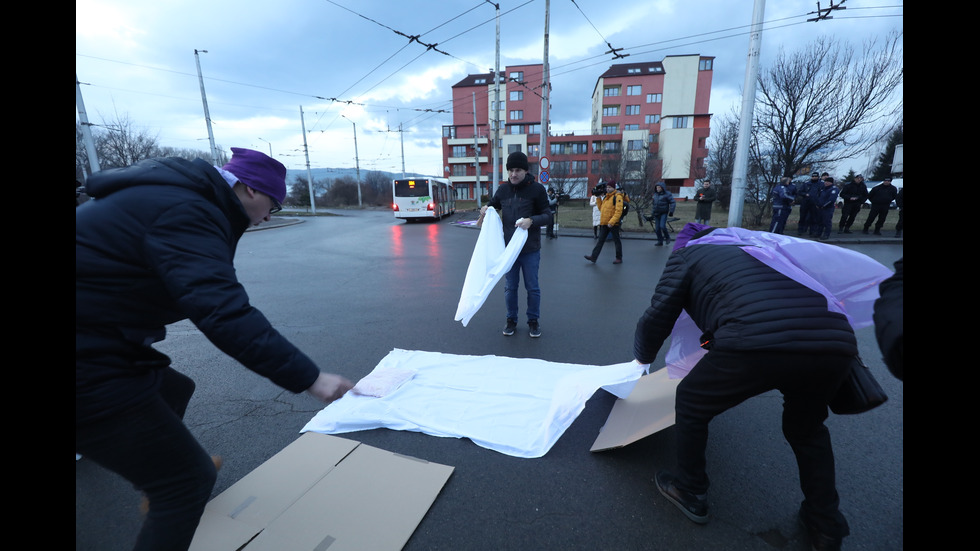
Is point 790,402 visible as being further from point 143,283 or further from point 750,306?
point 143,283

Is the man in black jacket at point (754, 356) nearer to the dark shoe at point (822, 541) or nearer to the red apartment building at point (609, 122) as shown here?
the dark shoe at point (822, 541)

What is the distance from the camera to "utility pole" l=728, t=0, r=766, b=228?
9.30m

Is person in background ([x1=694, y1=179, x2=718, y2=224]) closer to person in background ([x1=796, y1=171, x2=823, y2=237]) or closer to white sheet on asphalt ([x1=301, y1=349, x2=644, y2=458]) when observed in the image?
person in background ([x1=796, y1=171, x2=823, y2=237])

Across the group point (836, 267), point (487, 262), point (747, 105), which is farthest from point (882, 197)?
point (836, 267)

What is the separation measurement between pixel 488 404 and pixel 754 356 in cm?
186

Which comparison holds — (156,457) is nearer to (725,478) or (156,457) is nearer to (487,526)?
(487,526)

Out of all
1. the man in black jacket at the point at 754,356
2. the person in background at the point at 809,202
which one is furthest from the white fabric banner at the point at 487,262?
the person in background at the point at 809,202

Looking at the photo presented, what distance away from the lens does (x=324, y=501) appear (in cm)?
201

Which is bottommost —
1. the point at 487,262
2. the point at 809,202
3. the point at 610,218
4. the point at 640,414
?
the point at 640,414

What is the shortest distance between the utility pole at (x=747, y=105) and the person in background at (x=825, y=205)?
3899 millimetres

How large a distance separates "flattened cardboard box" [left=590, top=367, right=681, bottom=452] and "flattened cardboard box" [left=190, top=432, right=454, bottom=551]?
3.15 ft

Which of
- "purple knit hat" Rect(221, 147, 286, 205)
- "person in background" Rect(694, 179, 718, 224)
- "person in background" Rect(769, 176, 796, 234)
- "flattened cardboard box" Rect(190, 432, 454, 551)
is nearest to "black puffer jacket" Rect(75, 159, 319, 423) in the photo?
"purple knit hat" Rect(221, 147, 286, 205)

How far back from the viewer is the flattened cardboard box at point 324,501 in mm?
1787

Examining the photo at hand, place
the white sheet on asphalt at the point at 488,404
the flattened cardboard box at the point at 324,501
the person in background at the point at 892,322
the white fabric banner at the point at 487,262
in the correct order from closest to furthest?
the person in background at the point at 892,322, the flattened cardboard box at the point at 324,501, the white sheet on asphalt at the point at 488,404, the white fabric banner at the point at 487,262
